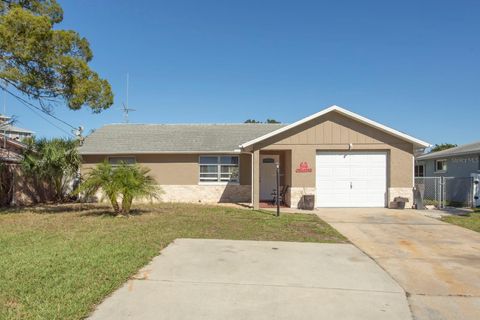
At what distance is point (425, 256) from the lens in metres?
8.02

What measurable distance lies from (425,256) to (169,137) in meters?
16.1

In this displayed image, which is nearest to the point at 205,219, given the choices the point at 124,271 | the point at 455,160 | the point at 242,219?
the point at 242,219

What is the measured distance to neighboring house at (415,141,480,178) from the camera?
2164cm

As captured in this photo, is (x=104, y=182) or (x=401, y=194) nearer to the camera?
(x=104, y=182)

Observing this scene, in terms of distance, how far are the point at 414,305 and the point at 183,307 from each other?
2.88 metres

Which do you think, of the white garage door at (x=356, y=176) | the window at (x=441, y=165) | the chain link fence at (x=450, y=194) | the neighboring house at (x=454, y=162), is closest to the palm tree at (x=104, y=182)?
the white garage door at (x=356, y=176)

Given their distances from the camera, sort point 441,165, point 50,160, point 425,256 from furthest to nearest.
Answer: point 441,165 → point 50,160 → point 425,256

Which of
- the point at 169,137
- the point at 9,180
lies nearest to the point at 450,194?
the point at 169,137

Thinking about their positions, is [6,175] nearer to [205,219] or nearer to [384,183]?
[205,219]

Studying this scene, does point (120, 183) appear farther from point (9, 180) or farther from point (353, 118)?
point (353, 118)

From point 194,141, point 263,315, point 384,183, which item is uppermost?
point 194,141

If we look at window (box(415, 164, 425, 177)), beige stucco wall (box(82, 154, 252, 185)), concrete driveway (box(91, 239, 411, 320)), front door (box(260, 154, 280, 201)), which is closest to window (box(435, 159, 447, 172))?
window (box(415, 164, 425, 177))

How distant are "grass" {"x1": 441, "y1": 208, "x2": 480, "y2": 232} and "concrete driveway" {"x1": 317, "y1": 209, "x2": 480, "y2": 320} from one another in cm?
44

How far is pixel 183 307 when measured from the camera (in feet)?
16.1
